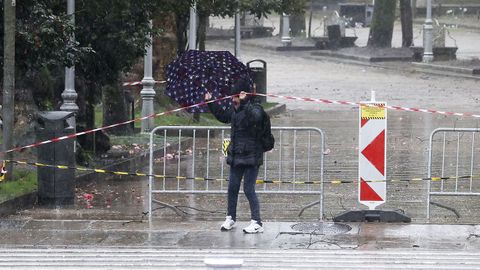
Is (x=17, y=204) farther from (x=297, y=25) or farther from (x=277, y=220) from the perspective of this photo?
(x=297, y=25)

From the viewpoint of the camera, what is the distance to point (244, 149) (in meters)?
11.9

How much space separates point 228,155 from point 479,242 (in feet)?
9.37

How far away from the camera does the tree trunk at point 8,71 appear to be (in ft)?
45.0

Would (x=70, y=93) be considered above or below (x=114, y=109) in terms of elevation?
above

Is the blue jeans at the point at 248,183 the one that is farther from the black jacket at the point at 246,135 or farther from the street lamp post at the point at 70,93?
the street lamp post at the point at 70,93

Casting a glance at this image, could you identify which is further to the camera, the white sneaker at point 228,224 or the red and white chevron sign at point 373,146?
the red and white chevron sign at point 373,146

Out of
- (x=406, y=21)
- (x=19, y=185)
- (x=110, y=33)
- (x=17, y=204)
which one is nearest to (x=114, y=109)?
(x=110, y=33)

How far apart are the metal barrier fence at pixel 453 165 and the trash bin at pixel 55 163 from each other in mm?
4535

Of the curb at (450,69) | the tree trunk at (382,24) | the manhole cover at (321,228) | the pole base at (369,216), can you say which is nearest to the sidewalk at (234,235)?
the manhole cover at (321,228)

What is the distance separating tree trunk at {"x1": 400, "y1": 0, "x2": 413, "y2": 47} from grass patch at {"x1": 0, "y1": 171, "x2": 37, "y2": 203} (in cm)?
3213

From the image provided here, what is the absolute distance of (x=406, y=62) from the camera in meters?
43.0

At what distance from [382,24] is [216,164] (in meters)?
28.1

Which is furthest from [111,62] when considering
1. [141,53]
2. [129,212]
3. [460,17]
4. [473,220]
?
[460,17]

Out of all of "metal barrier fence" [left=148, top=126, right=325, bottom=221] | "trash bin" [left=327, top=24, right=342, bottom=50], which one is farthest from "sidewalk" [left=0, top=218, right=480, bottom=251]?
"trash bin" [left=327, top=24, right=342, bottom=50]
